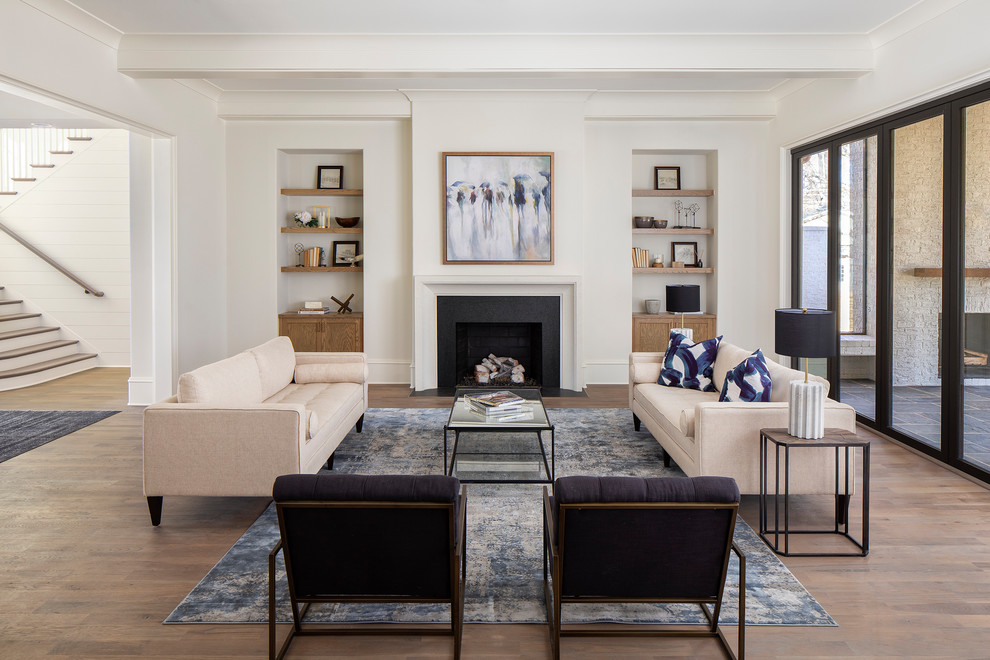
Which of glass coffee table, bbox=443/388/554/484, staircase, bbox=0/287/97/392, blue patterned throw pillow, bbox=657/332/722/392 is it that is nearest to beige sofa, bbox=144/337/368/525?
glass coffee table, bbox=443/388/554/484

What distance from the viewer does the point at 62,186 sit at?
8.53 m

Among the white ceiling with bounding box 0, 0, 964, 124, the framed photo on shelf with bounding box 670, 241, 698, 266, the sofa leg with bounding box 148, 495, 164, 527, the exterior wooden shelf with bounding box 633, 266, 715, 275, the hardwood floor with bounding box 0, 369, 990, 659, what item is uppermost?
the white ceiling with bounding box 0, 0, 964, 124

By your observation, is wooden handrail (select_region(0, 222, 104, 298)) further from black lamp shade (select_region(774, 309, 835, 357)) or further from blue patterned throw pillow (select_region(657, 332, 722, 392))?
black lamp shade (select_region(774, 309, 835, 357))

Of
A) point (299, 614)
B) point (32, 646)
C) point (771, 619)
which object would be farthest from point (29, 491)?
point (771, 619)

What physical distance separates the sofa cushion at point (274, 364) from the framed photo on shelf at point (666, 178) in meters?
4.58

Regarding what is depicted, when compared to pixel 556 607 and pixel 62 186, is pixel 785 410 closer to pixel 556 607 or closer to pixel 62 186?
pixel 556 607

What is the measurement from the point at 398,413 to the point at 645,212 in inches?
150

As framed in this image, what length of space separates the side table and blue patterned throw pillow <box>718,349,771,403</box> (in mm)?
408

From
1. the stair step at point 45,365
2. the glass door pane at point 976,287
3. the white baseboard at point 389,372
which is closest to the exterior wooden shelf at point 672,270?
the white baseboard at point 389,372

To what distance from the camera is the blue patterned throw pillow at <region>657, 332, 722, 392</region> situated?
4883 mm

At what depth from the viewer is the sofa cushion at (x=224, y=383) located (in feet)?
11.1

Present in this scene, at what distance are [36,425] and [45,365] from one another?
8.68 feet

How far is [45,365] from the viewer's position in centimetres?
755

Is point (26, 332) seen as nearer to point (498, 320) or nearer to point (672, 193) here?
point (498, 320)
